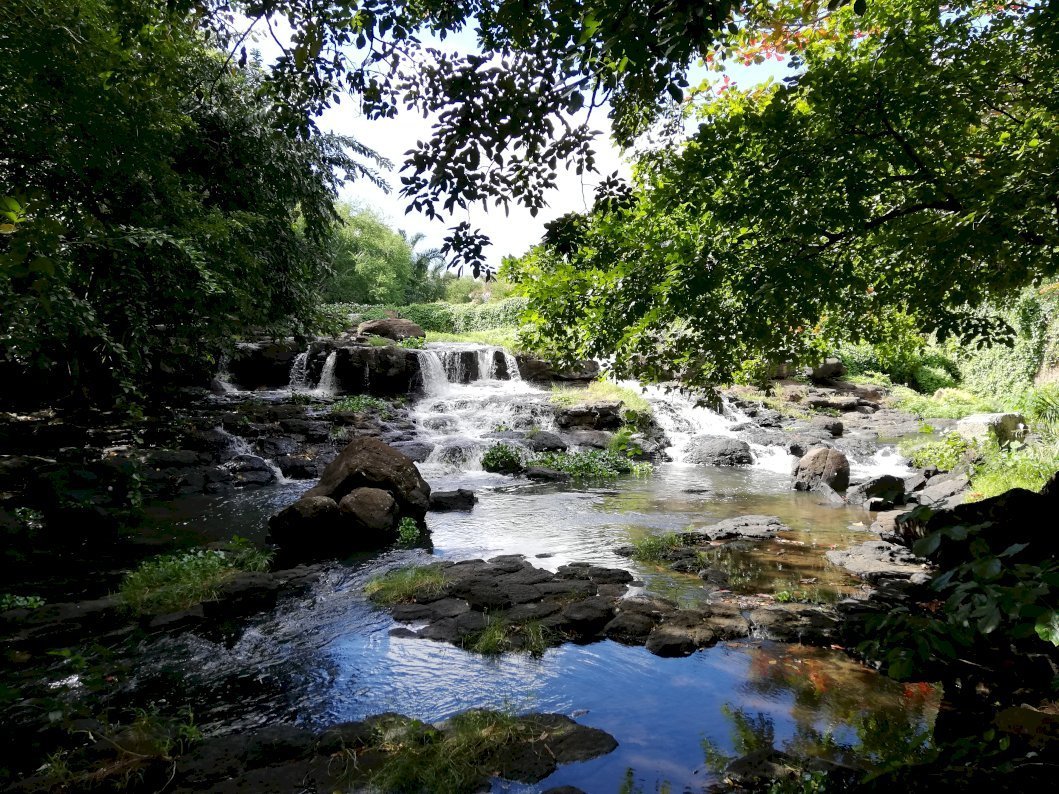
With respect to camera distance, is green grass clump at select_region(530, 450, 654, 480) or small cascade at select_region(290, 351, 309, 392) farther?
small cascade at select_region(290, 351, 309, 392)

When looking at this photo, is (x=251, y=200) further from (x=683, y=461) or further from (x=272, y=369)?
(x=683, y=461)

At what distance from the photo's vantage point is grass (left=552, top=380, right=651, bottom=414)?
20.0 meters

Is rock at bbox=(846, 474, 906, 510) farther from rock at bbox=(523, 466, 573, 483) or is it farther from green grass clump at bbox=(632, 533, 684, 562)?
rock at bbox=(523, 466, 573, 483)

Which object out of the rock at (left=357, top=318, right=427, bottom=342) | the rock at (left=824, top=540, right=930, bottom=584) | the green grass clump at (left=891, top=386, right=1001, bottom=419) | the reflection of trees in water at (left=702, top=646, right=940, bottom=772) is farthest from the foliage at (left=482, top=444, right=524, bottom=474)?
the green grass clump at (left=891, top=386, right=1001, bottom=419)

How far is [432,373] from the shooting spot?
23062 millimetres

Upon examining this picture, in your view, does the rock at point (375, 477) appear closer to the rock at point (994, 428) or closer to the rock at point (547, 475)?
the rock at point (547, 475)

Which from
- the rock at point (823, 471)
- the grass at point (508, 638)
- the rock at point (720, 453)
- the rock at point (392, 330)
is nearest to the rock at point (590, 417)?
the rock at point (720, 453)

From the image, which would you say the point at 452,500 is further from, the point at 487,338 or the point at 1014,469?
the point at 487,338

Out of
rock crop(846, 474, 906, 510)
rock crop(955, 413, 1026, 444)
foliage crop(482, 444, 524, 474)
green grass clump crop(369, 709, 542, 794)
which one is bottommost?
rock crop(846, 474, 906, 510)

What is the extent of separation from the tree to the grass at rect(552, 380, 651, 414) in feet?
41.8

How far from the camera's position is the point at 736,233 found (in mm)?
5820

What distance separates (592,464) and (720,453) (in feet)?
14.4

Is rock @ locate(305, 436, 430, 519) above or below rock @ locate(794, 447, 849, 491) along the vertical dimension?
above

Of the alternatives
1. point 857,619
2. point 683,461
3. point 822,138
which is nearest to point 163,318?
point 822,138
